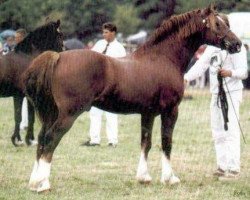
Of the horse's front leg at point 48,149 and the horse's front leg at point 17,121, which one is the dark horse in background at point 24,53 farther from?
the horse's front leg at point 48,149

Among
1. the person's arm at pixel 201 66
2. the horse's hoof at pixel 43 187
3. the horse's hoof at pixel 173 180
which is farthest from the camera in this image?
the person's arm at pixel 201 66

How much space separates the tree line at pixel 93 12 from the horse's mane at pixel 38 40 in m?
17.3

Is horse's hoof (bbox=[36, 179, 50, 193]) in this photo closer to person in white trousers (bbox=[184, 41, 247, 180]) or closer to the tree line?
person in white trousers (bbox=[184, 41, 247, 180])

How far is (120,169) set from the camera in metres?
11.3

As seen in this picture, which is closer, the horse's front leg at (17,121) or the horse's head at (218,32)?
the horse's head at (218,32)

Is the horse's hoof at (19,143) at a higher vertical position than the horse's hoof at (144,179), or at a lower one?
lower

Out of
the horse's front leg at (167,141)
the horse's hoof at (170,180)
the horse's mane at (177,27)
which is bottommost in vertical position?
the horse's hoof at (170,180)

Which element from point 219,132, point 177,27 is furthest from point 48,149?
point 219,132

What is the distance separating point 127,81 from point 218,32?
1514mm

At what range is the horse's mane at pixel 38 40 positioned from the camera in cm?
1359

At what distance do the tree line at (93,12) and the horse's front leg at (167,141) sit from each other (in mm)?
21241

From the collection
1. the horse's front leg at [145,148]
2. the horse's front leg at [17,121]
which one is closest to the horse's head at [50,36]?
the horse's front leg at [17,121]

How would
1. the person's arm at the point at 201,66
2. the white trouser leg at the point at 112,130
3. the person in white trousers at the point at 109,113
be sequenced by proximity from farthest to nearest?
the white trouser leg at the point at 112,130
the person in white trousers at the point at 109,113
the person's arm at the point at 201,66

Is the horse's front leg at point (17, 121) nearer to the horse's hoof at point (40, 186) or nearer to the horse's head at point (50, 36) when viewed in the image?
the horse's head at point (50, 36)
